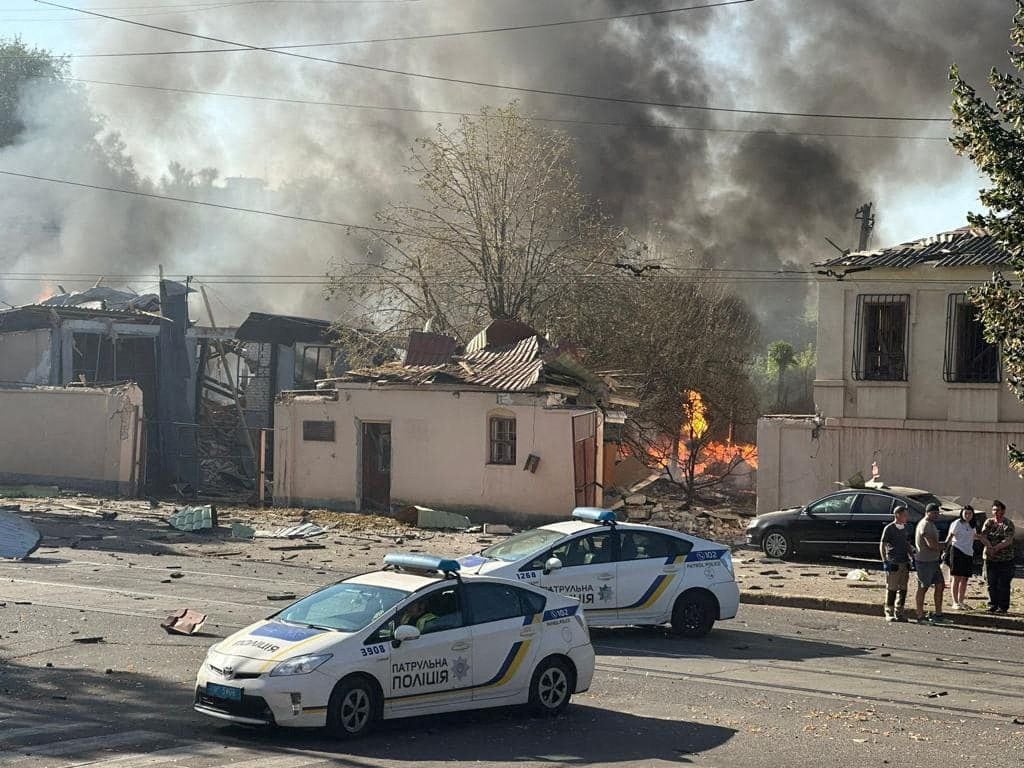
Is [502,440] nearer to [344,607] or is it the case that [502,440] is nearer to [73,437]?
[73,437]

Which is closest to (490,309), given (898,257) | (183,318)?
(183,318)

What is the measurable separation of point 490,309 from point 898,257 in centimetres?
1418

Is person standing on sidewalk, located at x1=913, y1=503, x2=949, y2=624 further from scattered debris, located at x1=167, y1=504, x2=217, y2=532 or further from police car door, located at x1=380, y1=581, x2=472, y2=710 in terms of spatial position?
scattered debris, located at x1=167, y1=504, x2=217, y2=532

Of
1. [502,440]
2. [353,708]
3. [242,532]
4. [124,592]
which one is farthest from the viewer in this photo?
[502,440]

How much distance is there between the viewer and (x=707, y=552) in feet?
49.5

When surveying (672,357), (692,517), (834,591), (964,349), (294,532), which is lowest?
(834,591)

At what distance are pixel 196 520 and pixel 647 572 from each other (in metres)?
14.6

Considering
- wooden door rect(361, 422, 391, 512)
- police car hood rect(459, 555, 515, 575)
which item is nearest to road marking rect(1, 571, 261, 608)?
police car hood rect(459, 555, 515, 575)

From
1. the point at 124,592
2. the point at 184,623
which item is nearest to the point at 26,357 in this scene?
the point at 124,592

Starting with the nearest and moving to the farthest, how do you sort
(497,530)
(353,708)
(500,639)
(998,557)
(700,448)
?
(353,708) → (500,639) → (998,557) → (497,530) → (700,448)

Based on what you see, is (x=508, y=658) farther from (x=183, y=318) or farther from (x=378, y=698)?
(x=183, y=318)

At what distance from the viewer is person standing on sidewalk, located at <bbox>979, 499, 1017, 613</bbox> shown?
1734cm

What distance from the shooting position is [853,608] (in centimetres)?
1825

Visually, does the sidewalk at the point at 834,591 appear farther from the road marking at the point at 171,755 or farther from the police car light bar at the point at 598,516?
the road marking at the point at 171,755
